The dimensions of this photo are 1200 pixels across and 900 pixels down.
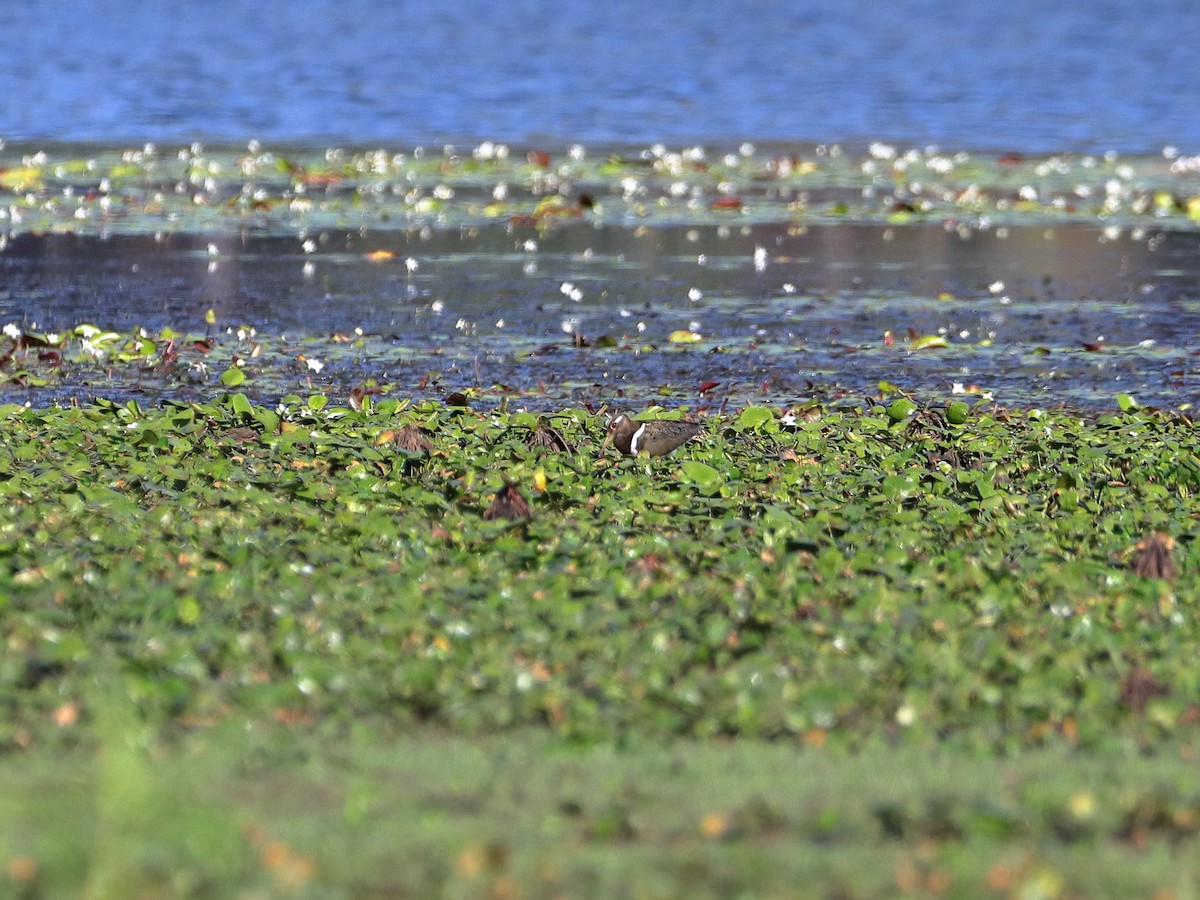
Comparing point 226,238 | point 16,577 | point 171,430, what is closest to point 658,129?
point 226,238

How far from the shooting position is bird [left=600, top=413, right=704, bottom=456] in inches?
340

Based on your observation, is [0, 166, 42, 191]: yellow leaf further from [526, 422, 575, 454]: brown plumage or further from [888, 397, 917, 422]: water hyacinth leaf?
[888, 397, 917, 422]: water hyacinth leaf

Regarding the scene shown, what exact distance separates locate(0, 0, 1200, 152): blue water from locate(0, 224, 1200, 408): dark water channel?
8.92 meters

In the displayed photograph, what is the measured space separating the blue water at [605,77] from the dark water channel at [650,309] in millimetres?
8918

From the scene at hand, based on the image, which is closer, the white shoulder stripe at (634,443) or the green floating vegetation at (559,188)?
the white shoulder stripe at (634,443)

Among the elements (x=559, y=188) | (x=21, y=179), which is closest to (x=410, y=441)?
(x=559, y=188)

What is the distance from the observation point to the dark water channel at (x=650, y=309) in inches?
429

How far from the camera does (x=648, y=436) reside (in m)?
8.66

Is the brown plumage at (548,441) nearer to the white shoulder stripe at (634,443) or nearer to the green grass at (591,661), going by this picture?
the green grass at (591,661)

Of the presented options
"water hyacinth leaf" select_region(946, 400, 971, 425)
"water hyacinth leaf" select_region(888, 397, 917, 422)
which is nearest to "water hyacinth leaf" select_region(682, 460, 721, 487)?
"water hyacinth leaf" select_region(888, 397, 917, 422)

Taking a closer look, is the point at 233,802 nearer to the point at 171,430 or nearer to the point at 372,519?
the point at 372,519

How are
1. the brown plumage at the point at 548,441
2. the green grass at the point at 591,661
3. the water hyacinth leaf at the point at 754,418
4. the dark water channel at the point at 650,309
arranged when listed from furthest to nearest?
the dark water channel at the point at 650,309
the water hyacinth leaf at the point at 754,418
the brown plumage at the point at 548,441
the green grass at the point at 591,661

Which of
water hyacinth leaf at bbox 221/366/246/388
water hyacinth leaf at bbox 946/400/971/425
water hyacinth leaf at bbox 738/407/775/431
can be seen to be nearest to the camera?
water hyacinth leaf at bbox 738/407/775/431

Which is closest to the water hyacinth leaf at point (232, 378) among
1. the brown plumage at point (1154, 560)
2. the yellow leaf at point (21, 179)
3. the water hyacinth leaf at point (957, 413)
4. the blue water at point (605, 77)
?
the water hyacinth leaf at point (957, 413)
